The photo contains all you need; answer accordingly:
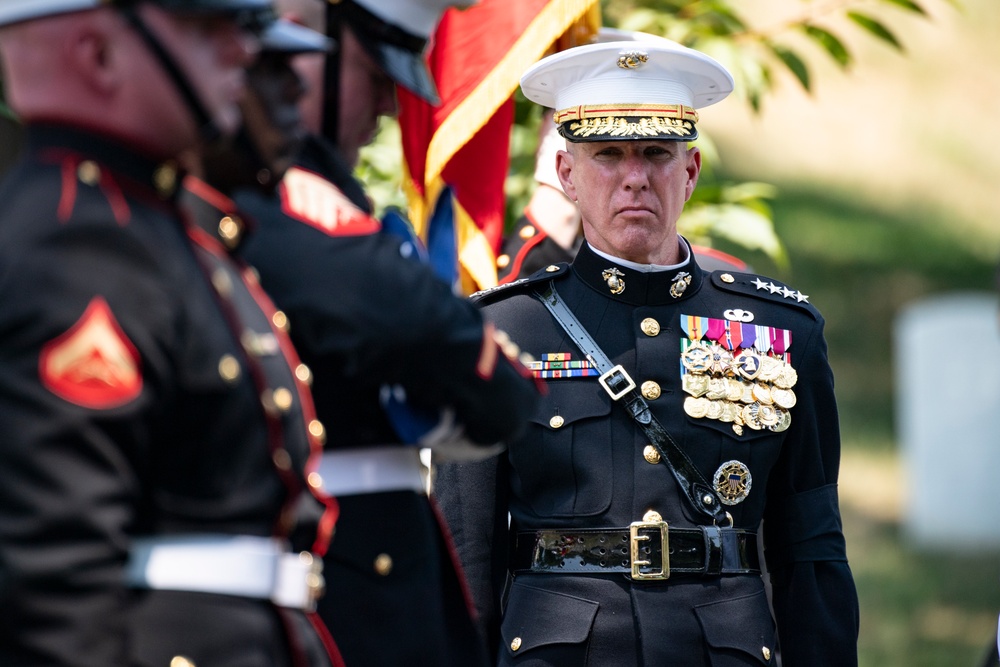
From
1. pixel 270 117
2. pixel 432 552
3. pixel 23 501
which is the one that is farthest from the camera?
pixel 432 552

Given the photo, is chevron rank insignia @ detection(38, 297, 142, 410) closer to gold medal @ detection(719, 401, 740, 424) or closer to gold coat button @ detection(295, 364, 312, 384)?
gold coat button @ detection(295, 364, 312, 384)

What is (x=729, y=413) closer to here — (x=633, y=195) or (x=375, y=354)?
(x=633, y=195)

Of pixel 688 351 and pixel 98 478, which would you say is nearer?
pixel 98 478

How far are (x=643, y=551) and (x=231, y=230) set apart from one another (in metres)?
1.42

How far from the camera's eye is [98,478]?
177 centimetres

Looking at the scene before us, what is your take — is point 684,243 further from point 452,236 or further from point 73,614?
point 73,614

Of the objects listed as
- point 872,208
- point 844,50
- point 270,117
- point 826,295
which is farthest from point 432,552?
point 872,208

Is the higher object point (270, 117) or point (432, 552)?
point (270, 117)

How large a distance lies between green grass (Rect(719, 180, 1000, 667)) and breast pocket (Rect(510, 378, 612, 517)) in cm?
515

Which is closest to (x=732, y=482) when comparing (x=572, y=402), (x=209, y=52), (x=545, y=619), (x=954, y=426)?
(x=572, y=402)

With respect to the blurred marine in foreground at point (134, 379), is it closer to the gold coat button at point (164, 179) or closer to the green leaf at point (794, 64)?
the gold coat button at point (164, 179)

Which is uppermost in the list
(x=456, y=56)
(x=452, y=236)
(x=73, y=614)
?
(x=456, y=56)

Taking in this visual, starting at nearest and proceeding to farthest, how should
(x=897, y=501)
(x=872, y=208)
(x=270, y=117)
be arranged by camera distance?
(x=270, y=117) → (x=897, y=501) → (x=872, y=208)

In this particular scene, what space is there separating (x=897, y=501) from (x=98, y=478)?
10.5 meters
